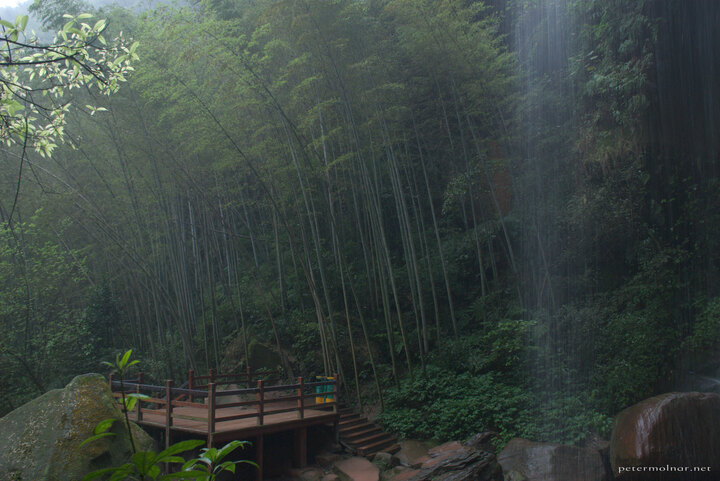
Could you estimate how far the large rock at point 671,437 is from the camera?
464 cm

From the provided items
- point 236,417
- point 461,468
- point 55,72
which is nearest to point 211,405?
point 236,417

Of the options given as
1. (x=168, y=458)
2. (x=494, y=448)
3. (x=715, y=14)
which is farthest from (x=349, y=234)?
(x=168, y=458)

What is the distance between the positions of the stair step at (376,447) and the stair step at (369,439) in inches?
1.9

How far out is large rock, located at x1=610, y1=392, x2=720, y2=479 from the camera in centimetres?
464

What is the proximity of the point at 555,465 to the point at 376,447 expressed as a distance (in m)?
2.40

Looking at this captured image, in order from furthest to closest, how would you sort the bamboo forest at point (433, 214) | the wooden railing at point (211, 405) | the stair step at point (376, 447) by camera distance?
the stair step at point (376, 447) < the bamboo forest at point (433, 214) < the wooden railing at point (211, 405)

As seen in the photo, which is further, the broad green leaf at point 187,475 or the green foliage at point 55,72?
the green foliage at point 55,72

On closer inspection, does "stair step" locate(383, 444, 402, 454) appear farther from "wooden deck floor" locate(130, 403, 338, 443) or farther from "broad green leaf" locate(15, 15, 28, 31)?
"broad green leaf" locate(15, 15, 28, 31)

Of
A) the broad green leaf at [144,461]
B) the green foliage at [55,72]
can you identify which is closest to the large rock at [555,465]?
the broad green leaf at [144,461]

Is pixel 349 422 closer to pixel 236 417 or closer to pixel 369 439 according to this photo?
pixel 369 439

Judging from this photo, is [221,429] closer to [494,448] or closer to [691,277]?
[494,448]

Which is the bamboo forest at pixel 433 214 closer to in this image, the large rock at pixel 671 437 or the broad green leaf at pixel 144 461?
the large rock at pixel 671 437

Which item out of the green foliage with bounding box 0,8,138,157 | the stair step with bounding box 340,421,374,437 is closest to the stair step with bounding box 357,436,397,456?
the stair step with bounding box 340,421,374,437

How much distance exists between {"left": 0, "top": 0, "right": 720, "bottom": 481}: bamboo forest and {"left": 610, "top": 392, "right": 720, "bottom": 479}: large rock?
2cm
